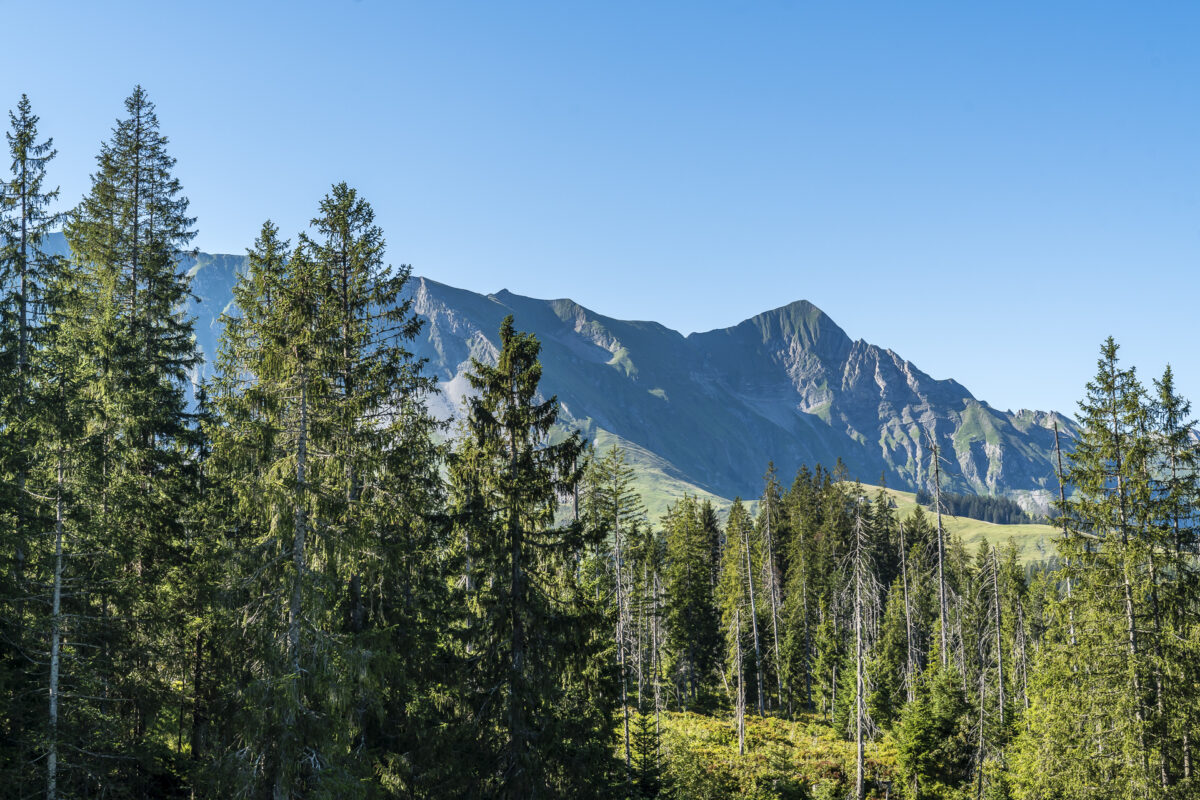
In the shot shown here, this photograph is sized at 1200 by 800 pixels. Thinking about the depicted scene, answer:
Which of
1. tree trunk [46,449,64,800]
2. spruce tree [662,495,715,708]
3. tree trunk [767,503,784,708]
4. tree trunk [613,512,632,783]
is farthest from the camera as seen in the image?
tree trunk [767,503,784,708]

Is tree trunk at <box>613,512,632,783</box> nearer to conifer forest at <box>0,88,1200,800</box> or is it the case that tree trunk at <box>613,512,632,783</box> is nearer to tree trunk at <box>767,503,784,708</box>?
conifer forest at <box>0,88,1200,800</box>

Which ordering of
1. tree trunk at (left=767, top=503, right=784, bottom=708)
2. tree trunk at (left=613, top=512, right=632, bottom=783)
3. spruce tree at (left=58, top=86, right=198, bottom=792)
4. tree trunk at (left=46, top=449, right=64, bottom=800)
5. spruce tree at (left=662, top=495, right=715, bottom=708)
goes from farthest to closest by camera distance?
tree trunk at (left=767, top=503, right=784, bottom=708) < spruce tree at (left=662, top=495, right=715, bottom=708) < tree trunk at (left=613, top=512, right=632, bottom=783) < spruce tree at (left=58, top=86, right=198, bottom=792) < tree trunk at (left=46, top=449, right=64, bottom=800)

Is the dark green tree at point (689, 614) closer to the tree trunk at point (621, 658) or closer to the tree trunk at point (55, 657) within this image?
the tree trunk at point (621, 658)

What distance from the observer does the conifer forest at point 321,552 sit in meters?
16.8

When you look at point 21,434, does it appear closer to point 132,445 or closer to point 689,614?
point 132,445

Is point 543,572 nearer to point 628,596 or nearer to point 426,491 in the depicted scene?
point 426,491

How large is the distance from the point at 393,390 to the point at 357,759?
9022 mm

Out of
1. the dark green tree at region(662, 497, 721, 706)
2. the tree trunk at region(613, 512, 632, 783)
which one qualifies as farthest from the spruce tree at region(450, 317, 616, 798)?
the dark green tree at region(662, 497, 721, 706)

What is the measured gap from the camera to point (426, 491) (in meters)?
21.4

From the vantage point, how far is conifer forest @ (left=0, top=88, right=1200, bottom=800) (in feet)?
55.0

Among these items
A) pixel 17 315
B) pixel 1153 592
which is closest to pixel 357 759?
pixel 17 315

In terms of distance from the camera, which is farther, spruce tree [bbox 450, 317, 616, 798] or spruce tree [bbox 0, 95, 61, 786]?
spruce tree [bbox 450, 317, 616, 798]

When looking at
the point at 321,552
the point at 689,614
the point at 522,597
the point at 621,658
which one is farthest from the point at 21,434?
the point at 689,614

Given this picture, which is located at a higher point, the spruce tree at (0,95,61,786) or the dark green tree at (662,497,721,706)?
the spruce tree at (0,95,61,786)
